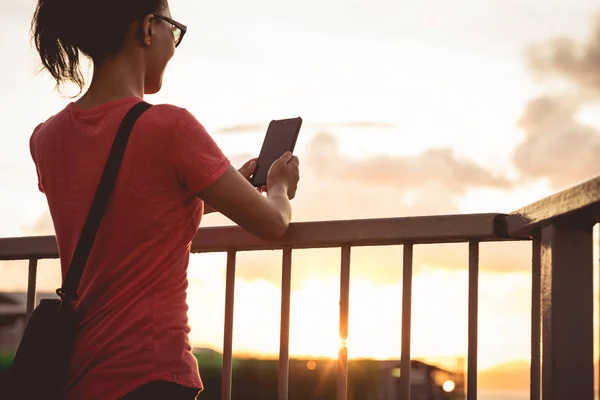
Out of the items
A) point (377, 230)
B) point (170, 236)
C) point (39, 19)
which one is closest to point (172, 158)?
point (170, 236)

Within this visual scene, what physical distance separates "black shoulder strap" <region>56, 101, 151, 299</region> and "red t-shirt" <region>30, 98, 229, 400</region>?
0.02 meters

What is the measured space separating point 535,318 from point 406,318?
1.34 feet

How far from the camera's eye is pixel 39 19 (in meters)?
2.38

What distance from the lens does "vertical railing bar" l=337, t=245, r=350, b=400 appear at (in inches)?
105

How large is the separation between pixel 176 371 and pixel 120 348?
0.15 m

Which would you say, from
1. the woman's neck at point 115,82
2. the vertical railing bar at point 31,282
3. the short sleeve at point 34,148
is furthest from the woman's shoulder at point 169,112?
the vertical railing bar at point 31,282

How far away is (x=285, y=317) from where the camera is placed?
2.85m

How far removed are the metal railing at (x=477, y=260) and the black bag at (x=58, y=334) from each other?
0.83 meters

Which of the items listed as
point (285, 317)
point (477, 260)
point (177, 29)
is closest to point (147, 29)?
point (177, 29)

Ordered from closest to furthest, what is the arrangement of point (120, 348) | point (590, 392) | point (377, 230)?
point (590, 392) → point (120, 348) → point (377, 230)

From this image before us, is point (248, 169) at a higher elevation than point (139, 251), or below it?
higher

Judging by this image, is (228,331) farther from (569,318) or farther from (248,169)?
(569,318)

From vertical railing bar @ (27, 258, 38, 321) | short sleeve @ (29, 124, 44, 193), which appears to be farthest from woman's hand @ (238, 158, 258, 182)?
vertical railing bar @ (27, 258, 38, 321)

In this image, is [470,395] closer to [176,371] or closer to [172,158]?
[176,371]
